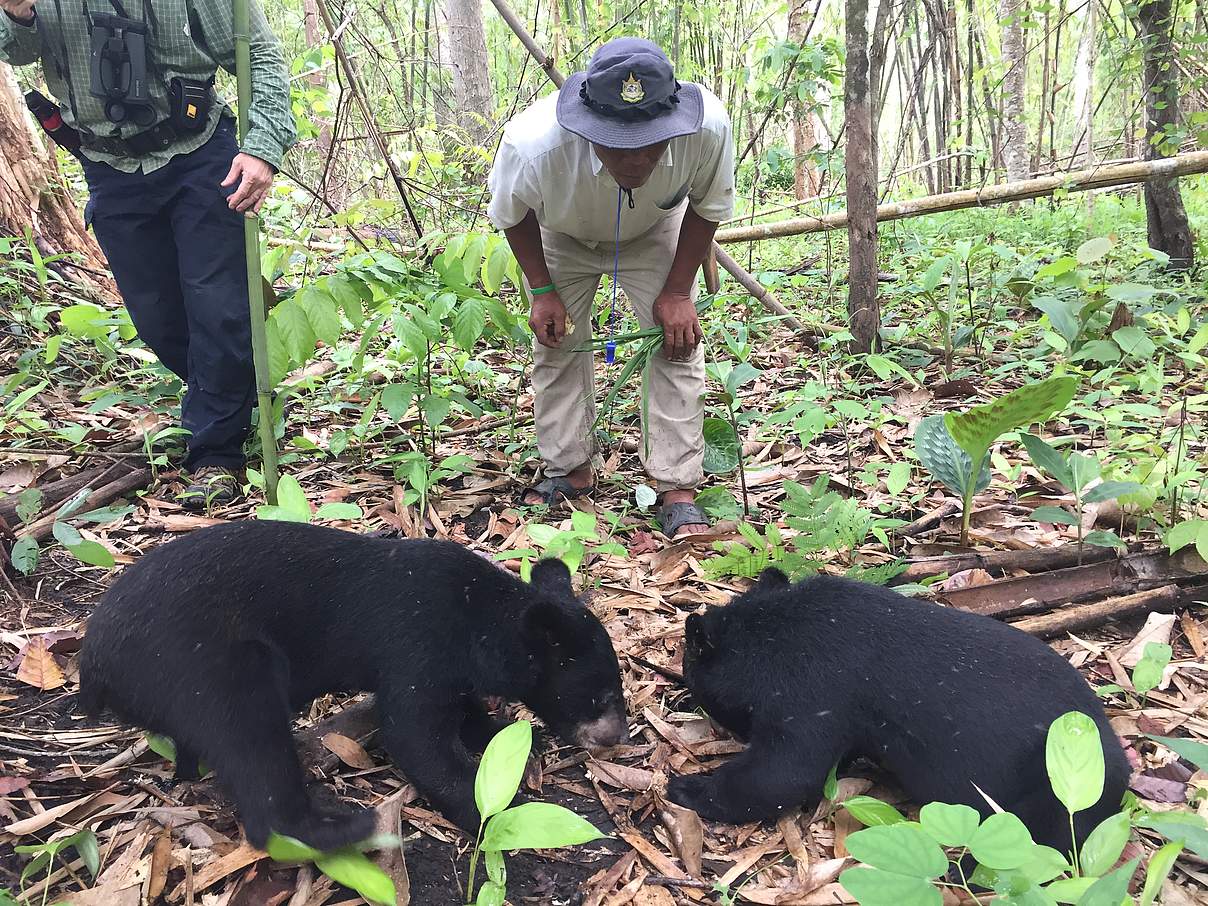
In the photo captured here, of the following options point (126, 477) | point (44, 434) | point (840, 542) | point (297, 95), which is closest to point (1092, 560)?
point (840, 542)

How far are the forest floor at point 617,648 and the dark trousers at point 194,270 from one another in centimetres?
42

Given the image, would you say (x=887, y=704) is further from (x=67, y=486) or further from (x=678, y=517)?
(x=67, y=486)

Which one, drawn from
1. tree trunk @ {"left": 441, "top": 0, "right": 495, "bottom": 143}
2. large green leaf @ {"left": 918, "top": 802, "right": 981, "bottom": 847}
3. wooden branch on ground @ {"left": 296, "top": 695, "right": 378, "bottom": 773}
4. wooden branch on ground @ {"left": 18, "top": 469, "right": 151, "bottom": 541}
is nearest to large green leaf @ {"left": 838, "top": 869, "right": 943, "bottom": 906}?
large green leaf @ {"left": 918, "top": 802, "right": 981, "bottom": 847}

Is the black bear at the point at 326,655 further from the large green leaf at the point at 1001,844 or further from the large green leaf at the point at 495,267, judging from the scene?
the large green leaf at the point at 495,267

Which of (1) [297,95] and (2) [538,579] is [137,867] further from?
(1) [297,95]

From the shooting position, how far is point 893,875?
1701mm

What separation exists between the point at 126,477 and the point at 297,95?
3.95 metres

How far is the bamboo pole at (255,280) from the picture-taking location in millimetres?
3359

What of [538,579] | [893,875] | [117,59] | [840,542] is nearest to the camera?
[893,875]

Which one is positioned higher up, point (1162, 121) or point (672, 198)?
point (1162, 121)

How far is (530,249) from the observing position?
4395 millimetres

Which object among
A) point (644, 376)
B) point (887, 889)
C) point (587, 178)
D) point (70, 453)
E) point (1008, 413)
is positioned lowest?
point (887, 889)

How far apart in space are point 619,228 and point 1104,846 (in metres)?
3.36


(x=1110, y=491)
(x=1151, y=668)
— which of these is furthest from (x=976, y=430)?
(x=1151, y=668)
